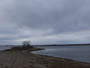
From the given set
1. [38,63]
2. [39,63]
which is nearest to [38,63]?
[38,63]

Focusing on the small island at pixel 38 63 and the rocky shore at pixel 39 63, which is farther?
the small island at pixel 38 63

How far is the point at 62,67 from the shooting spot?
14984 millimetres

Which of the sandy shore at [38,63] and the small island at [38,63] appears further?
the small island at [38,63]

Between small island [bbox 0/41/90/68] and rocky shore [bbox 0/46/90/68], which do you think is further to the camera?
small island [bbox 0/41/90/68]

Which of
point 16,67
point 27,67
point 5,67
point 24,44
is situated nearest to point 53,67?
point 27,67

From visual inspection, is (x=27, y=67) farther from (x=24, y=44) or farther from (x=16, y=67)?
(x=24, y=44)

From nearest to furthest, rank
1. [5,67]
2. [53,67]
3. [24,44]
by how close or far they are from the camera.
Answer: [5,67] → [53,67] → [24,44]

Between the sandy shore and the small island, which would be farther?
the small island

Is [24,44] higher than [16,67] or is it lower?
Result: higher

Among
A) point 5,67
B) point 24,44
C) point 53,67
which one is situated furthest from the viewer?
A: point 24,44

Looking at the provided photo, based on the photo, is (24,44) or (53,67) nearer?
(53,67)

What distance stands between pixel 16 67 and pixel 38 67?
225 cm

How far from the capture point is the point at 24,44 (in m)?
89.7

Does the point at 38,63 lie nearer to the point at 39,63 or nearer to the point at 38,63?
the point at 38,63
